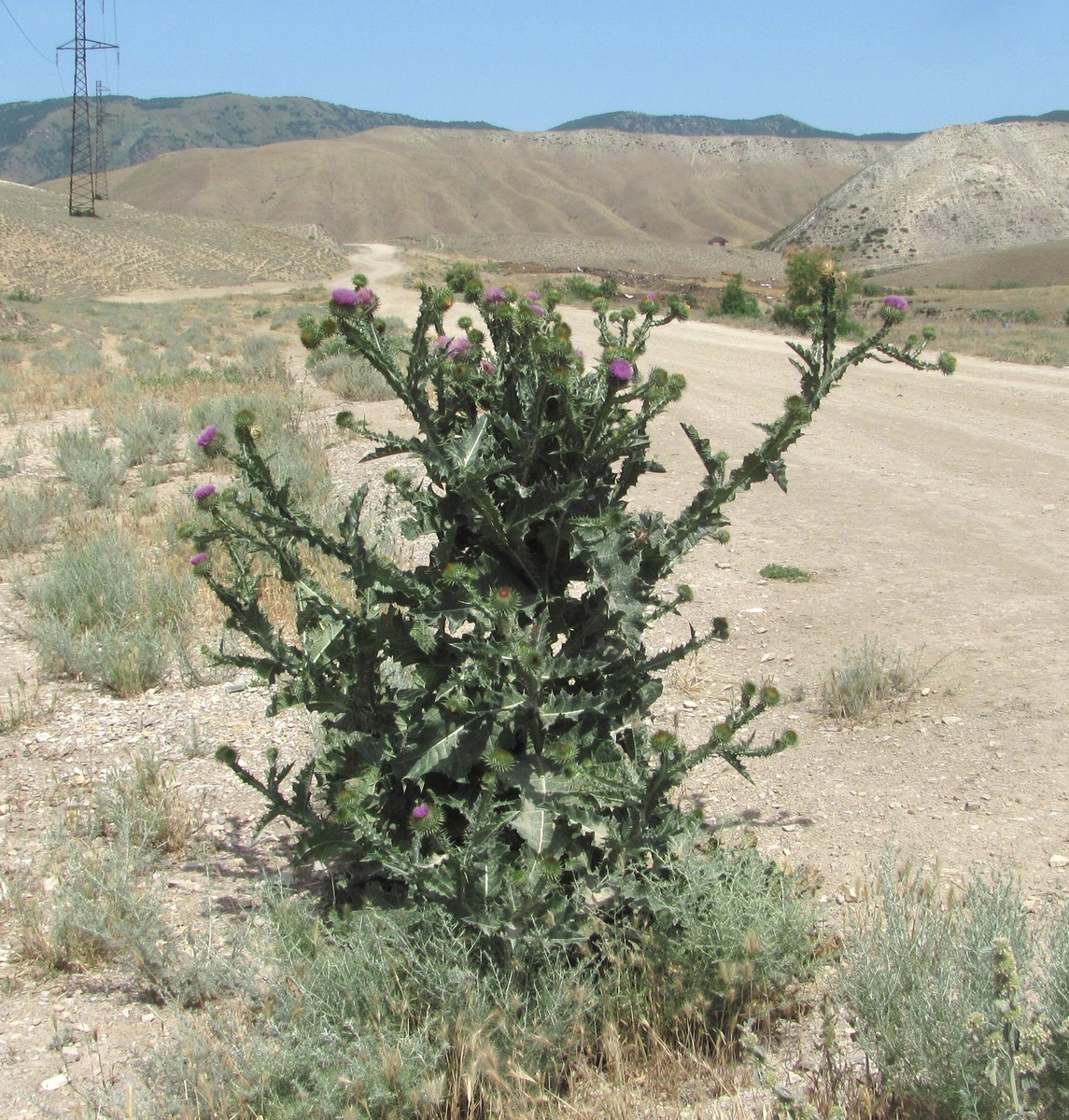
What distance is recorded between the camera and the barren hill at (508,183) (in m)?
135

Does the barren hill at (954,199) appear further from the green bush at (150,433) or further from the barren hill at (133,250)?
the green bush at (150,433)

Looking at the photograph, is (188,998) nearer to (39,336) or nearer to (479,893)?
(479,893)

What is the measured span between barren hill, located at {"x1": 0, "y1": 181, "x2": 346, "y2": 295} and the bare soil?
1630 inches

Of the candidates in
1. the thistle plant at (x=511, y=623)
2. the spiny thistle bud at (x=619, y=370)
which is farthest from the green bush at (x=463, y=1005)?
the spiny thistle bud at (x=619, y=370)

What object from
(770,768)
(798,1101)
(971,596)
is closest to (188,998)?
(798,1101)

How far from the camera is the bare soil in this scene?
2.87m

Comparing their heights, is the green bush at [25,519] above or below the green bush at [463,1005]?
above

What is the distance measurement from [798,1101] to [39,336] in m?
24.5

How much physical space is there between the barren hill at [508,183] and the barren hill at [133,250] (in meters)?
58.8

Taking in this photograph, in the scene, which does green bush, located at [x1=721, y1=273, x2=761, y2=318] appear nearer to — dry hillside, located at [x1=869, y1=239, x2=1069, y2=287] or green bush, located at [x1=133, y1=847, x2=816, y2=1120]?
green bush, located at [x1=133, y1=847, x2=816, y2=1120]

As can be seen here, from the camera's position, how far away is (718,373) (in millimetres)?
14336

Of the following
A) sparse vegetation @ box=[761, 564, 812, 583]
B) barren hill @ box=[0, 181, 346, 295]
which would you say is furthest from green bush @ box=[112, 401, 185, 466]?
barren hill @ box=[0, 181, 346, 295]

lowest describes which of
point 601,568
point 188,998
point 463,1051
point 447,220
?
point 188,998

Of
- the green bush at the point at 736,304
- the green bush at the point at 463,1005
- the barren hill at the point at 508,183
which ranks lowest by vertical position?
the green bush at the point at 463,1005
